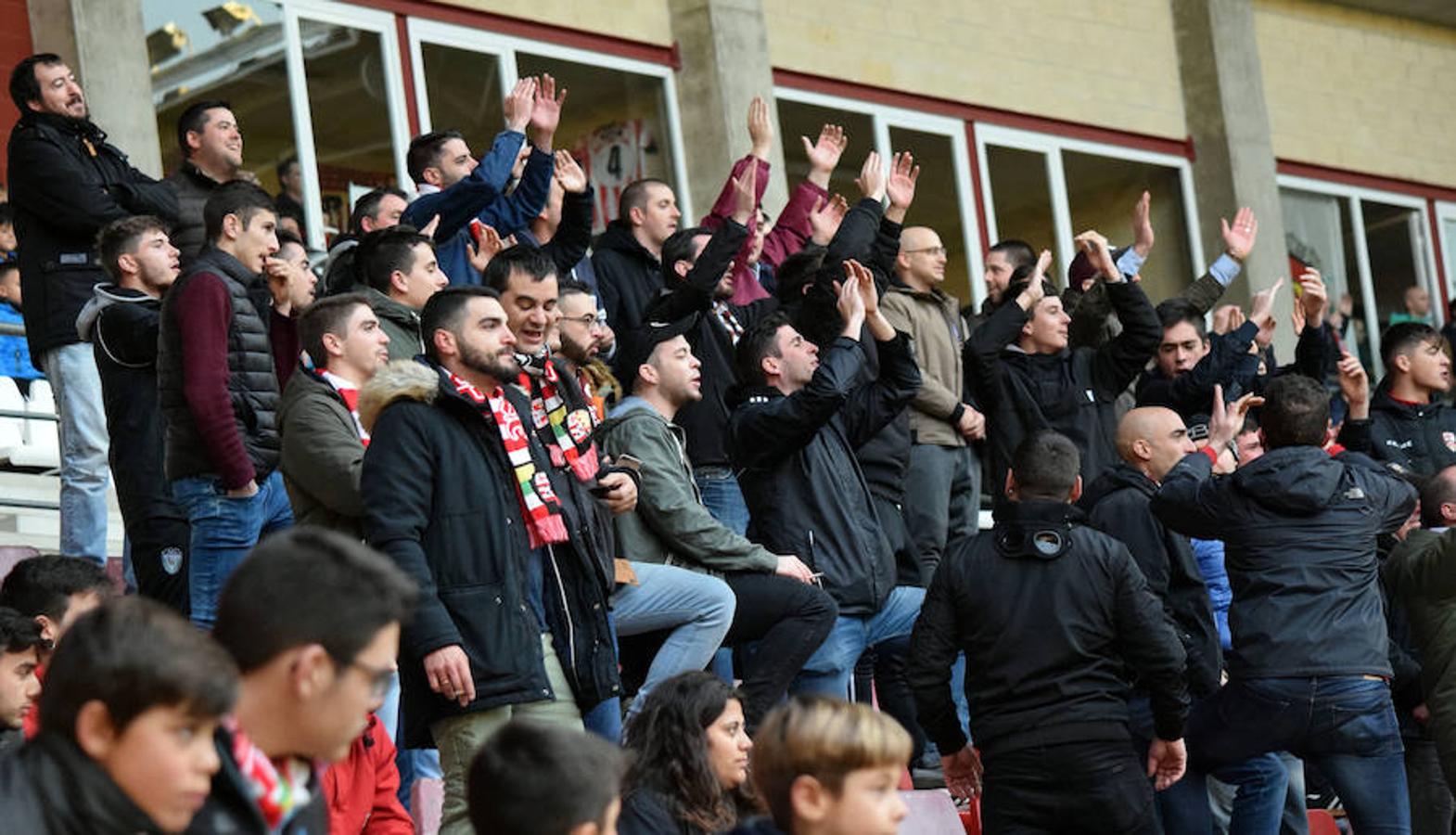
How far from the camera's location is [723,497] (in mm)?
8641

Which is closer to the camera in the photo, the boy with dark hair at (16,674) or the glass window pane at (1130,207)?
the boy with dark hair at (16,674)

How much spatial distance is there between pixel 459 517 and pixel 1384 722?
3377 mm

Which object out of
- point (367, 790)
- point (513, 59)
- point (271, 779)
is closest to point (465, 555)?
point (367, 790)

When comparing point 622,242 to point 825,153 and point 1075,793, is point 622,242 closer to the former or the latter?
point 825,153

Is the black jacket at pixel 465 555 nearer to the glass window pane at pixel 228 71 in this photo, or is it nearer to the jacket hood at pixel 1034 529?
the jacket hood at pixel 1034 529

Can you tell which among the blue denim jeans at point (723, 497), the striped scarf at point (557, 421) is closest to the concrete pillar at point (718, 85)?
the blue denim jeans at point (723, 497)

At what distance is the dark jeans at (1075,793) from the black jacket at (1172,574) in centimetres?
127

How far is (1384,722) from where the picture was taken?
7.31 m

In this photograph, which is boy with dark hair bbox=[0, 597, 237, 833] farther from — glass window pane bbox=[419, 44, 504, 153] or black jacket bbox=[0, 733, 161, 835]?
glass window pane bbox=[419, 44, 504, 153]

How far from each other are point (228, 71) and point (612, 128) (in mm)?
2882

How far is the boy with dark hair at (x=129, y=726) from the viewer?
3209 mm

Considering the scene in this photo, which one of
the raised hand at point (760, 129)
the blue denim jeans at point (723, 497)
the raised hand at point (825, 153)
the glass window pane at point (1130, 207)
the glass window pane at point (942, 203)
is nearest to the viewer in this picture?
the blue denim jeans at point (723, 497)

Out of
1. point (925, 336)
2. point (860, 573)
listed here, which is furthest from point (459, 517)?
point (925, 336)

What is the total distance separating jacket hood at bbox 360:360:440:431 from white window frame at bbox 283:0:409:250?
6.03 m
